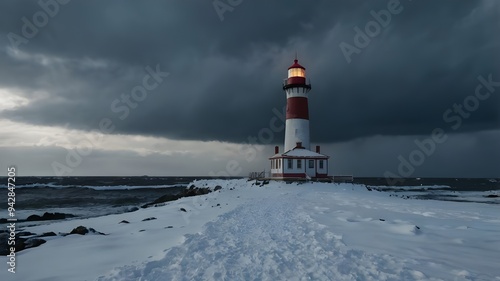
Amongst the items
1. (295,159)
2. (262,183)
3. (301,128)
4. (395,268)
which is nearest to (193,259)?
(395,268)

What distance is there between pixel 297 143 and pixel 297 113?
3614mm

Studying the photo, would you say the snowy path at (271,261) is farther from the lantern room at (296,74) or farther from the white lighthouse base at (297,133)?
the lantern room at (296,74)

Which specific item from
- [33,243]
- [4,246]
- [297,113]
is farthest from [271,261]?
[297,113]

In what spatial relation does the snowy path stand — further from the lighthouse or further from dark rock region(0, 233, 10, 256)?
the lighthouse

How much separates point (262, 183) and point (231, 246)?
26.6 m

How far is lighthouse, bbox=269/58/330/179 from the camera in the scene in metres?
36.5

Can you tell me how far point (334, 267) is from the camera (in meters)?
6.29

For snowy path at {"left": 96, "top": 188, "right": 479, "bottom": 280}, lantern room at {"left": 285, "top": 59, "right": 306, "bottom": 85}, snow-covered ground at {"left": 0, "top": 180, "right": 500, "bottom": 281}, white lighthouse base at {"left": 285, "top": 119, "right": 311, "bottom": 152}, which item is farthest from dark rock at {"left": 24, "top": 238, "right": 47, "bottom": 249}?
lantern room at {"left": 285, "top": 59, "right": 306, "bottom": 85}

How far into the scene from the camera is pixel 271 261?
266 inches

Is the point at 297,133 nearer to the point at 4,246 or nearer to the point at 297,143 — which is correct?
the point at 297,143

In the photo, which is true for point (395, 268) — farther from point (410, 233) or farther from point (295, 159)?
point (295, 159)

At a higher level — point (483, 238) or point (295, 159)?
point (295, 159)

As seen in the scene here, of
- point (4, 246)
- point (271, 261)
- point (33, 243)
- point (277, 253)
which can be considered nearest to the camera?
point (271, 261)

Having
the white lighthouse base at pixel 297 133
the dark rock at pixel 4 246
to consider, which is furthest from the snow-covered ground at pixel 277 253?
the white lighthouse base at pixel 297 133
